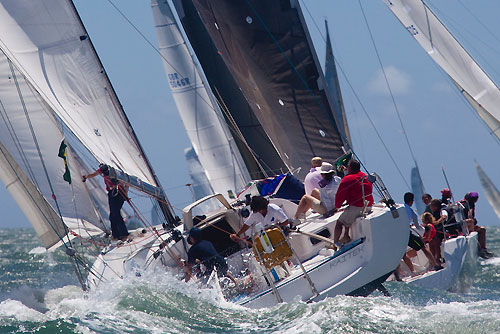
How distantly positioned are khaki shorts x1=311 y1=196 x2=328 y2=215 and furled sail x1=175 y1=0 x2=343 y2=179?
293 cm

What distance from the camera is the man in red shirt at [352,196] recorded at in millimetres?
10391

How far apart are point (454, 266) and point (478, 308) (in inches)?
114

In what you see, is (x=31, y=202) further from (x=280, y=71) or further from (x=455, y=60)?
(x=455, y=60)

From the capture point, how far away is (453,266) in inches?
491

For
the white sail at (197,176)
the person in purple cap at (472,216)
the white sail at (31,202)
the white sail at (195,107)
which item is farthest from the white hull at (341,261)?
the white sail at (197,176)

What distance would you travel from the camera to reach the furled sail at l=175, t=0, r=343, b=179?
14.0 metres

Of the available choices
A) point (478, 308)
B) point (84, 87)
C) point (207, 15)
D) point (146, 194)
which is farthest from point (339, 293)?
point (207, 15)

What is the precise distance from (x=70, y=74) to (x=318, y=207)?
12.1ft

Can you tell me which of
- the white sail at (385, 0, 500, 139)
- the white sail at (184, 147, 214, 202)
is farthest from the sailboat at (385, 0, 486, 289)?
the white sail at (184, 147, 214, 202)

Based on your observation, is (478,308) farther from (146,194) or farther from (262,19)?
(262,19)

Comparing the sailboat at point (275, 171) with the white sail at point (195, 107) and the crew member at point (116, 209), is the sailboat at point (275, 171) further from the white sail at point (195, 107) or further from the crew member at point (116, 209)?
the white sail at point (195, 107)

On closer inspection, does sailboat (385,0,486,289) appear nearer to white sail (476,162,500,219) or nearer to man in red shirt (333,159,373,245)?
man in red shirt (333,159,373,245)

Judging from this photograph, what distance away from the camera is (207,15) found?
14.4m

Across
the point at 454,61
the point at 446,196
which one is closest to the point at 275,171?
the point at 446,196
